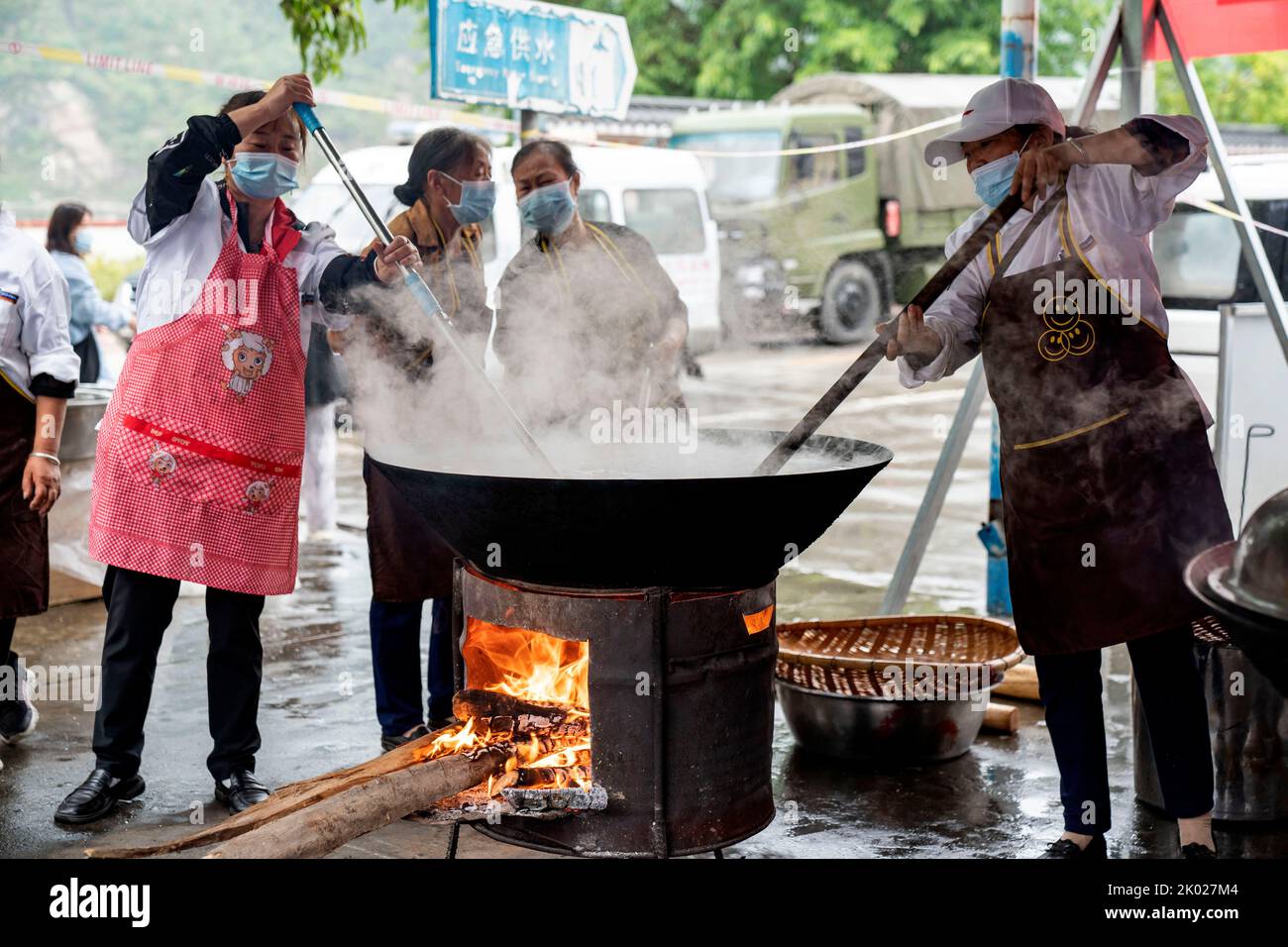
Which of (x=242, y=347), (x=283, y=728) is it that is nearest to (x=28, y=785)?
(x=283, y=728)

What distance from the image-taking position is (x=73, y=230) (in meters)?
7.41

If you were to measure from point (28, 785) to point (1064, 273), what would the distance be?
3.24m

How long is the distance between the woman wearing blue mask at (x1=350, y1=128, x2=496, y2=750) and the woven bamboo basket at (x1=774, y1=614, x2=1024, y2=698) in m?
1.15

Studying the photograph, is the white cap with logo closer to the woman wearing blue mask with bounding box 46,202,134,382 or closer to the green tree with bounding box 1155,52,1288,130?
the woman wearing blue mask with bounding box 46,202,134,382

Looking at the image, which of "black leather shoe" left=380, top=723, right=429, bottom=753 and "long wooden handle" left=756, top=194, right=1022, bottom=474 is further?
"black leather shoe" left=380, top=723, right=429, bottom=753

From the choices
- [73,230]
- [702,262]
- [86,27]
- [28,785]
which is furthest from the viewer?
[86,27]

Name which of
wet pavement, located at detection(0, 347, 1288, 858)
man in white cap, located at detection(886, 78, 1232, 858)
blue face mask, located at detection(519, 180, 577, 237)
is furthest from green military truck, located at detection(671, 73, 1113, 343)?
man in white cap, located at detection(886, 78, 1232, 858)

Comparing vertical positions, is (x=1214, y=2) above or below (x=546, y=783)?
above

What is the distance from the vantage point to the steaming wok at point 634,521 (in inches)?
106

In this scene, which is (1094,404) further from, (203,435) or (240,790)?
(240,790)

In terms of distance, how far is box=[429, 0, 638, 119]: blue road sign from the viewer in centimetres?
566

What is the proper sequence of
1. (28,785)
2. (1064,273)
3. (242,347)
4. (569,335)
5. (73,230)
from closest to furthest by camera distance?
(1064,273), (242,347), (28,785), (569,335), (73,230)

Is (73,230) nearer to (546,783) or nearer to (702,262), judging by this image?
(546,783)

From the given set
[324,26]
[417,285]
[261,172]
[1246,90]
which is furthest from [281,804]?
[1246,90]
